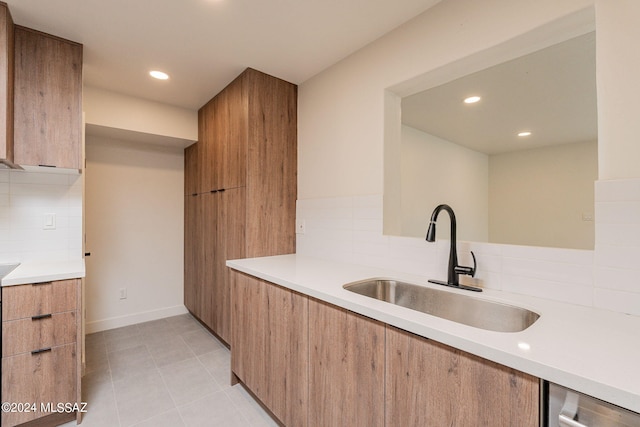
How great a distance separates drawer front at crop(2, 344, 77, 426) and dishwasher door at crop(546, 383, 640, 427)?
2.18 meters

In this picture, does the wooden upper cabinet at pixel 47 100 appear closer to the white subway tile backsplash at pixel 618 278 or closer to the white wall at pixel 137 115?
the white wall at pixel 137 115

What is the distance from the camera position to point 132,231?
3070 millimetres

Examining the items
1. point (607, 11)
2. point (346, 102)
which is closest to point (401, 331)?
point (607, 11)

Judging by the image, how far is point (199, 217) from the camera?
296 centimetres

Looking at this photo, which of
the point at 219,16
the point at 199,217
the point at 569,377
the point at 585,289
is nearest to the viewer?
the point at 569,377

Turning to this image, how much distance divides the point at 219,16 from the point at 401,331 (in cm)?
187

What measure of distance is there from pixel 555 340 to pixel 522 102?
277 cm

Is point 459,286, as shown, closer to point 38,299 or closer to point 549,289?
point 549,289

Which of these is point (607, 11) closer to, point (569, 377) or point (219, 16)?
point (569, 377)

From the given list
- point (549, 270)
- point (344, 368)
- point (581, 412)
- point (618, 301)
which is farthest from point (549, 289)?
point (344, 368)

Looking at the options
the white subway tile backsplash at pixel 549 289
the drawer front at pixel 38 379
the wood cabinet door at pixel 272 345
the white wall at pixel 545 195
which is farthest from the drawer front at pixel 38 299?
the white wall at pixel 545 195

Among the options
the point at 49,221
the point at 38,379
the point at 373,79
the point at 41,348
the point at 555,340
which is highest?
the point at 373,79

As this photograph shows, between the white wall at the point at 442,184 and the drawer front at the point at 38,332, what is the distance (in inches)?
122

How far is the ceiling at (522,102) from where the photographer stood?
199 cm
